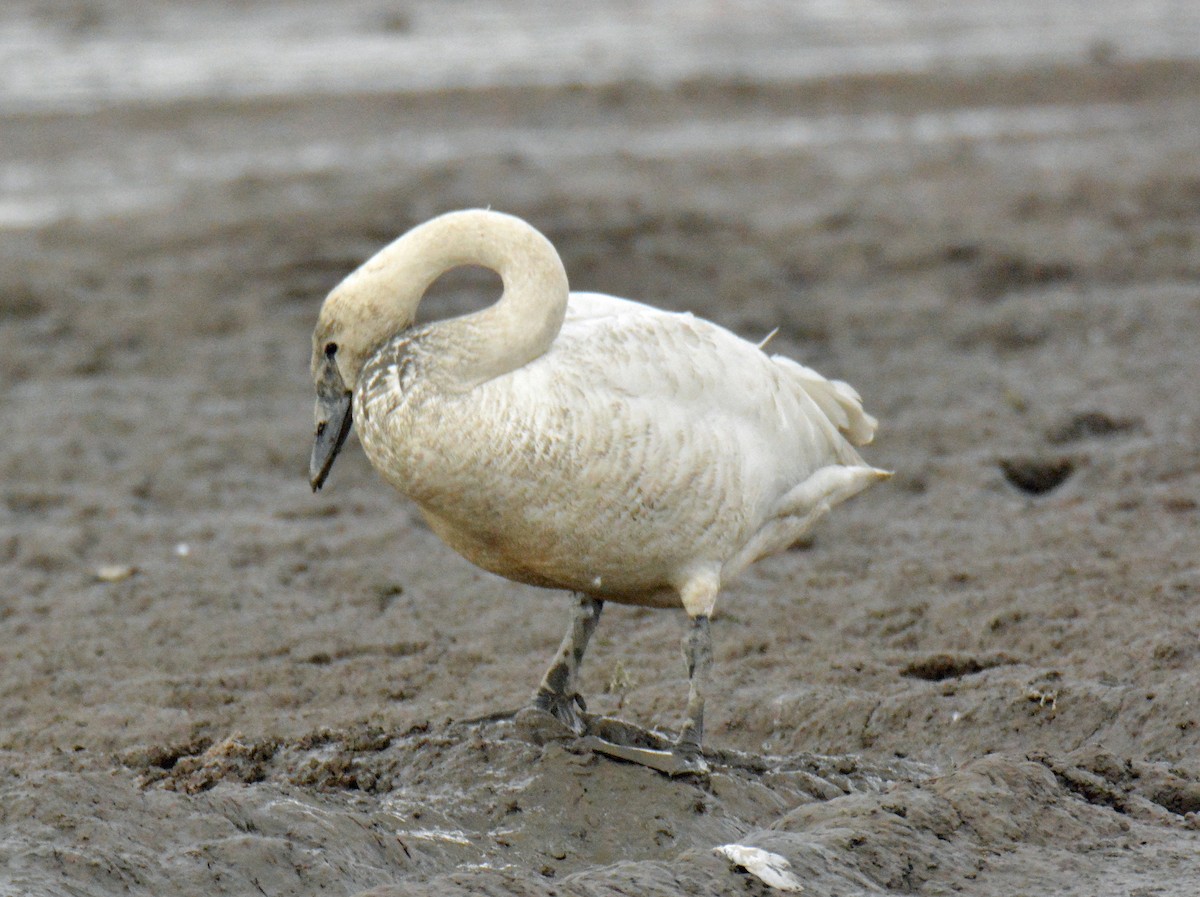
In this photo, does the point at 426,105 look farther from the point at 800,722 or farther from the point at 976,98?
the point at 800,722

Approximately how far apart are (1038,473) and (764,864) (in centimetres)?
398

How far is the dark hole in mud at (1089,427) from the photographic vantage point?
7645 millimetres

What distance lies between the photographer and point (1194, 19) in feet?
62.1

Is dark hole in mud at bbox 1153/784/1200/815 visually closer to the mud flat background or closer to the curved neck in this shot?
the mud flat background

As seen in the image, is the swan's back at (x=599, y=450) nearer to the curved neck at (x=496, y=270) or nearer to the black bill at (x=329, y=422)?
the curved neck at (x=496, y=270)

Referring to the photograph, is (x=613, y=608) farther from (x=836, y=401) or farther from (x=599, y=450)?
(x=599, y=450)

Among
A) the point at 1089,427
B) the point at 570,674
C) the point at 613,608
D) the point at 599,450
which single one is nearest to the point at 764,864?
the point at 599,450

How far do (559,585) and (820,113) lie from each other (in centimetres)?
1091

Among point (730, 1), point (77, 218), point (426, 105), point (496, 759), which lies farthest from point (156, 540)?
point (730, 1)

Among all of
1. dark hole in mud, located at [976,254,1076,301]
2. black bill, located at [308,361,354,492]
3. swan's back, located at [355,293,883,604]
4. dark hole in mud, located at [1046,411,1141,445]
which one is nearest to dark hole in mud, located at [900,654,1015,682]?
swan's back, located at [355,293,883,604]

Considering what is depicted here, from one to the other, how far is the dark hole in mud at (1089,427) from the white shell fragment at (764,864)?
431 cm

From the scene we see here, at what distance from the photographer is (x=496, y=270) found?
4371 mm

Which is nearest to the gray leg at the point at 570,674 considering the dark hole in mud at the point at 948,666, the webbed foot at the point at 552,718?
the webbed foot at the point at 552,718

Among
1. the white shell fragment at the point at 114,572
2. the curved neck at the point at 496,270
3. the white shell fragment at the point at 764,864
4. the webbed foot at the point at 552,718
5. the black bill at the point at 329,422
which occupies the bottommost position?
the white shell fragment at the point at 114,572
